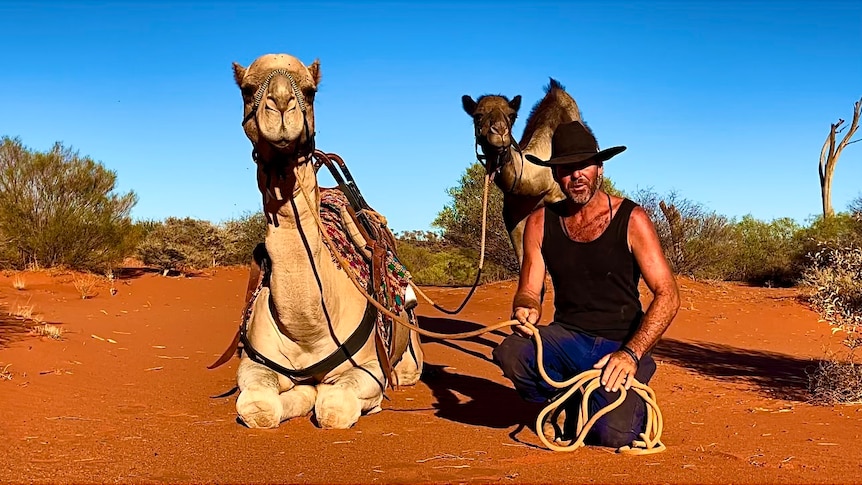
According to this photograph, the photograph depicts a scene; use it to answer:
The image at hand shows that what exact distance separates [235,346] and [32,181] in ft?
53.1

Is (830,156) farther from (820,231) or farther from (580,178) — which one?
(580,178)

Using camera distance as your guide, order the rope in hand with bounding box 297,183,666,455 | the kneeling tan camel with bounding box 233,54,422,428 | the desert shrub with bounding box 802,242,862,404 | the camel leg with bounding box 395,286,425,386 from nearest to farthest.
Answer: the rope in hand with bounding box 297,183,666,455 < the kneeling tan camel with bounding box 233,54,422,428 < the desert shrub with bounding box 802,242,862,404 < the camel leg with bounding box 395,286,425,386

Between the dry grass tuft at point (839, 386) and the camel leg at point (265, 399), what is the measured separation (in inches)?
156

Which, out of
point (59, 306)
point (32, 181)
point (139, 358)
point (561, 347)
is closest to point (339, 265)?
point (561, 347)

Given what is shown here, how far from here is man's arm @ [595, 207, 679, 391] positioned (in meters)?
4.07

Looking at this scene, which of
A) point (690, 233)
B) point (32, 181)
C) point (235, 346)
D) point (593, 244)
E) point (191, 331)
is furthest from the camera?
point (690, 233)

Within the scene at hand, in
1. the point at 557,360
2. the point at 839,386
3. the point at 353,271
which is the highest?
the point at 353,271

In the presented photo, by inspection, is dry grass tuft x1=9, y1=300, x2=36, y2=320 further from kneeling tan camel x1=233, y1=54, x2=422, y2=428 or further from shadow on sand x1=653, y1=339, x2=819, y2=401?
shadow on sand x1=653, y1=339, x2=819, y2=401

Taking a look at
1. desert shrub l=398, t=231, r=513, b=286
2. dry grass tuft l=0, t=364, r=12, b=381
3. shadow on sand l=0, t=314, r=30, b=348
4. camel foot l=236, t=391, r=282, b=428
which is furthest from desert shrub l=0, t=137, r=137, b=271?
camel foot l=236, t=391, r=282, b=428

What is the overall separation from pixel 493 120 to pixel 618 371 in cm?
450

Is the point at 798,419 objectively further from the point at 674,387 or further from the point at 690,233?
the point at 690,233

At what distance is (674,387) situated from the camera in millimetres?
7328

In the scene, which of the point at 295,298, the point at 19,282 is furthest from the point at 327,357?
the point at 19,282

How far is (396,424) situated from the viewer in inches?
210
